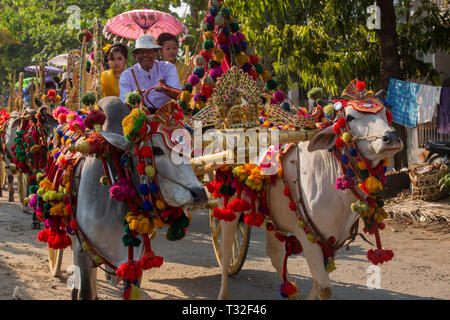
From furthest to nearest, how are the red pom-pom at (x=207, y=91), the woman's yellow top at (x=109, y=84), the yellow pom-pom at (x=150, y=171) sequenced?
the woman's yellow top at (x=109, y=84)
the red pom-pom at (x=207, y=91)
the yellow pom-pom at (x=150, y=171)

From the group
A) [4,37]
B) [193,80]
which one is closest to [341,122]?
[193,80]

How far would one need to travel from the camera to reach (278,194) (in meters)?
4.66

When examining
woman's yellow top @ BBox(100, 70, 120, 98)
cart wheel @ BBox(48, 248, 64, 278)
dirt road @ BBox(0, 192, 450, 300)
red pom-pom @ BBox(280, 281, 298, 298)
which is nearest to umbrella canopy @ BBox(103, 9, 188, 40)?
woman's yellow top @ BBox(100, 70, 120, 98)

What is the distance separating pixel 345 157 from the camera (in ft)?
13.5

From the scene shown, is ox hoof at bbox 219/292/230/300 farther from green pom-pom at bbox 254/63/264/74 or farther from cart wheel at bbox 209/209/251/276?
green pom-pom at bbox 254/63/264/74

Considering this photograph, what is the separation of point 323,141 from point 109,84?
2.82 metres

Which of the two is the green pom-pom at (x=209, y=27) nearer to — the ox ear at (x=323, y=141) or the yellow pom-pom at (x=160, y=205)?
the ox ear at (x=323, y=141)

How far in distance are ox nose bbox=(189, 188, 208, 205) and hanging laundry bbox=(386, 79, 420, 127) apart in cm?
721

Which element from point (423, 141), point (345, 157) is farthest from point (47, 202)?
point (423, 141)

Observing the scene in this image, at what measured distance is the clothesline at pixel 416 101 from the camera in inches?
368

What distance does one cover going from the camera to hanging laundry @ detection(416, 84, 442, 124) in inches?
367

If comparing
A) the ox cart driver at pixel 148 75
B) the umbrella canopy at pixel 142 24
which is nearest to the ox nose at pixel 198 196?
the ox cart driver at pixel 148 75

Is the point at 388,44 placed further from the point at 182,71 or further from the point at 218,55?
the point at 218,55

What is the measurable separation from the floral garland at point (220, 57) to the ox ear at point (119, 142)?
149 centimetres
